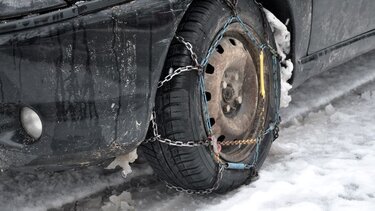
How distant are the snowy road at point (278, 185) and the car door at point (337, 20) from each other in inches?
23.6

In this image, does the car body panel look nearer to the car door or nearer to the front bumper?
the front bumper

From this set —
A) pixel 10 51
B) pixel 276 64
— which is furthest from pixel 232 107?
pixel 10 51

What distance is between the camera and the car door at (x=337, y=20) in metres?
3.16

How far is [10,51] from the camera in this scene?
6.52 ft

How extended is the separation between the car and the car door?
107 mm

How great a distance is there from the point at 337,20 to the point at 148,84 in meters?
1.61

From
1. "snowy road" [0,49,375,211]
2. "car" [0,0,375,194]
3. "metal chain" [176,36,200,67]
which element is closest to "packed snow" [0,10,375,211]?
"snowy road" [0,49,375,211]

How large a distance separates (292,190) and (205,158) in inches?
19.8

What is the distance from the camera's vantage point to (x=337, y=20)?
3305 mm

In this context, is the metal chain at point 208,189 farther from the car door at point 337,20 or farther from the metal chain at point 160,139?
the car door at point 337,20

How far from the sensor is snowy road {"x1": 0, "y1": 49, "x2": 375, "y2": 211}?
2602mm

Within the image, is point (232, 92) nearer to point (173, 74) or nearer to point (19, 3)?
point (173, 74)

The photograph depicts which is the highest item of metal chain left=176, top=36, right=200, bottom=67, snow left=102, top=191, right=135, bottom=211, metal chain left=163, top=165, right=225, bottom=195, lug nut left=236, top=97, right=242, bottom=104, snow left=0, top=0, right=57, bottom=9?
snow left=0, top=0, right=57, bottom=9

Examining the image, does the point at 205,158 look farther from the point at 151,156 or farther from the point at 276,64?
the point at 276,64
